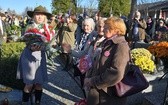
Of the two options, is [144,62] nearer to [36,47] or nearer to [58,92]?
[58,92]

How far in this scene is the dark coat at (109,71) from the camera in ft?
11.6

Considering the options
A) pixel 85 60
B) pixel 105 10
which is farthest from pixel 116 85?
pixel 105 10

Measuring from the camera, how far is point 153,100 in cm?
595

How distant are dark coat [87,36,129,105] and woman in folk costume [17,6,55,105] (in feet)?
5.81

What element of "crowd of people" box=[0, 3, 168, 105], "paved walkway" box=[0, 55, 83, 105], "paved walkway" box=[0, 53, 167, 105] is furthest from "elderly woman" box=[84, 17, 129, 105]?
"paved walkway" box=[0, 55, 83, 105]

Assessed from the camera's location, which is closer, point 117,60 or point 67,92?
point 117,60

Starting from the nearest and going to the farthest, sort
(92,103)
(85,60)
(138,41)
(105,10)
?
(92,103), (85,60), (138,41), (105,10)

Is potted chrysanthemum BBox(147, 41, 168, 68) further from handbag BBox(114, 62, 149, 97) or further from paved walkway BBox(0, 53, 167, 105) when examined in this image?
handbag BBox(114, 62, 149, 97)

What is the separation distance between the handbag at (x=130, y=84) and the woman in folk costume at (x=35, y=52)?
2087mm

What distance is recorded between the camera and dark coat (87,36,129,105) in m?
3.53

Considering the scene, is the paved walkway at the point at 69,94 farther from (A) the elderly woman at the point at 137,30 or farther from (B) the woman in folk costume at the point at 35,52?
(A) the elderly woman at the point at 137,30

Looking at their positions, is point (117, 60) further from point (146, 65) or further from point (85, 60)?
point (146, 65)

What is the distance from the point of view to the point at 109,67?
3.59 meters

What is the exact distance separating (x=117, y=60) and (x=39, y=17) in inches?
92.6
